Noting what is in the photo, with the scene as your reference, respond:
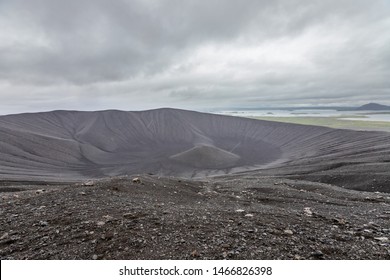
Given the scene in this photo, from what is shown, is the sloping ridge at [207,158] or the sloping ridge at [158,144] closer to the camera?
the sloping ridge at [158,144]

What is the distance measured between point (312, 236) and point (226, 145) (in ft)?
248

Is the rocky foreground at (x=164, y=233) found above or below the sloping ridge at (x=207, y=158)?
above

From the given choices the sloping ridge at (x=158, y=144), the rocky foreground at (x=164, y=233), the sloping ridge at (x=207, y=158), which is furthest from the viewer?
the sloping ridge at (x=207, y=158)

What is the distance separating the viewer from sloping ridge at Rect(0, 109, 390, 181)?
45594 millimetres

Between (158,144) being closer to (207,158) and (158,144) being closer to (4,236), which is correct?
(207,158)

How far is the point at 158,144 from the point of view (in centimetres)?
7856

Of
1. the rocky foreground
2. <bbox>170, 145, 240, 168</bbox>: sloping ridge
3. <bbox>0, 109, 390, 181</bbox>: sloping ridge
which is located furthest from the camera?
<bbox>170, 145, 240, 168</bbox>: sloping ridge

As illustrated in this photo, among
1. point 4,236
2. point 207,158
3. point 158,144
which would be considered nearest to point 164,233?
point 4,236

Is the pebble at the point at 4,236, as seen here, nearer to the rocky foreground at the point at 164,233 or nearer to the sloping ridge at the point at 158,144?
the rocky foreground at the point at 164,233

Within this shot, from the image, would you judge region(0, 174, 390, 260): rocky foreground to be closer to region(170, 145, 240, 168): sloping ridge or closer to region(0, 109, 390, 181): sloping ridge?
region(0, 109, 390, 181): sloping ridge

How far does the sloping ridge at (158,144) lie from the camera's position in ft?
150

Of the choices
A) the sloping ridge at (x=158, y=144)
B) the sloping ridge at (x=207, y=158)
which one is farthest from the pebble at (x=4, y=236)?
the sloping ridge at (x=207, y=158)

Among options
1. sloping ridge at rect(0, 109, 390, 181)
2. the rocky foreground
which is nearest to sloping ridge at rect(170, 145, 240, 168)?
sloping ridge at rect(0, 109, 390, 181)

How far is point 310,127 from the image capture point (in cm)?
7994
